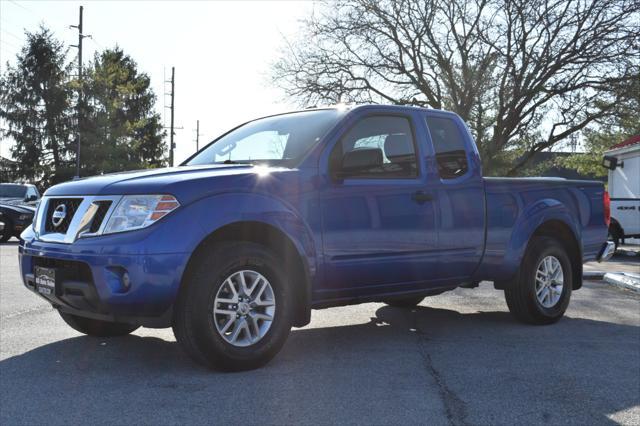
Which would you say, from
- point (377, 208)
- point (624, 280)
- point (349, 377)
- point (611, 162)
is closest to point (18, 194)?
point (624, 280)

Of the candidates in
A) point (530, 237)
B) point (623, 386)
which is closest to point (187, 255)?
point (623, 386)

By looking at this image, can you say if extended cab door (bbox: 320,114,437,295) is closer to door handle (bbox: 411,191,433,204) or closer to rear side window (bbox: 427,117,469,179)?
door handle (bbox: 411,191,433,204)

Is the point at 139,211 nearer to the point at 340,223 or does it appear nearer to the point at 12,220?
the point at 340,223

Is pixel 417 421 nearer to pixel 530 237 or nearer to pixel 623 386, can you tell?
pixel 623 386

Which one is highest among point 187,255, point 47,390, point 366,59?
point 366,59

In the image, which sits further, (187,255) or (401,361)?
(401,361)

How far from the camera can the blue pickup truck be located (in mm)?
4270

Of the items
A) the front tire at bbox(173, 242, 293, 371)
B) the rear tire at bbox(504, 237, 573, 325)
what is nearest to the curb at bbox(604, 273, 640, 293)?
the rear tire at bbox(504, 237, 573, 325)

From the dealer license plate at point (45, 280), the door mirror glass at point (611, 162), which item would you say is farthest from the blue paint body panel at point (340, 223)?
the door mirror glass at point (611, 162)

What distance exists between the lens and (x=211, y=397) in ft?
13.0

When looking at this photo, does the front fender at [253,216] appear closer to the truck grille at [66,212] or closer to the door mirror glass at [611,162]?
the truck grille at [66,212]

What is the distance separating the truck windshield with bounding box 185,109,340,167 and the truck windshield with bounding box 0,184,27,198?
1670 cm

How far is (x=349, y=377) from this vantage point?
4480 mm

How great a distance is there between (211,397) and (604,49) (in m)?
24.3
